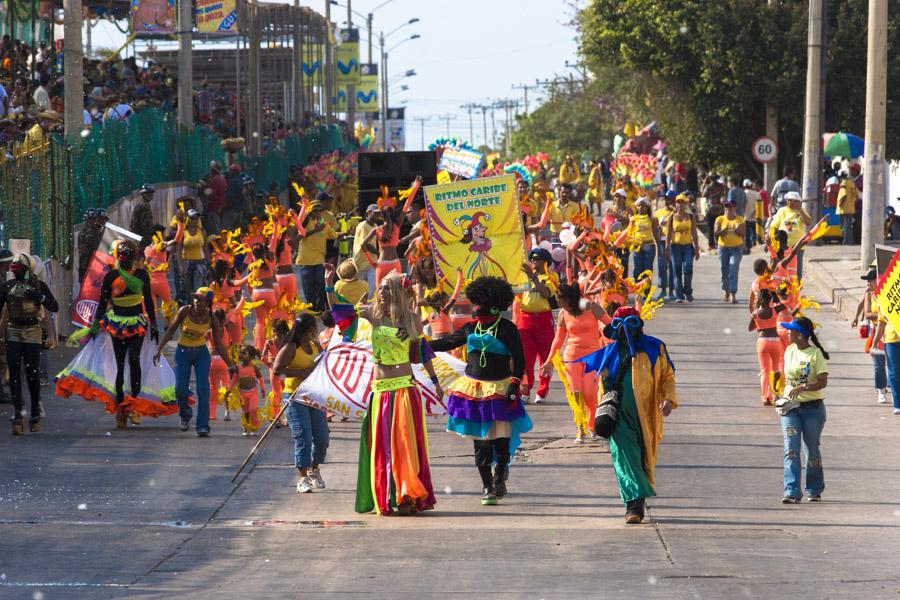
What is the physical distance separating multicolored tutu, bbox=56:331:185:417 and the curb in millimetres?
11282

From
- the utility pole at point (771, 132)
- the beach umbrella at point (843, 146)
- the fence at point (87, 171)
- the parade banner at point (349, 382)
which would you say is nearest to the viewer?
the parade banner at point (349, 382)

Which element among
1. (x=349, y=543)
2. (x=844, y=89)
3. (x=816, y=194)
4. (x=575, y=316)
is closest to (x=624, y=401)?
(x=349, y=543)

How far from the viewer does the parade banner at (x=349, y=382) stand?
12148 millimetres

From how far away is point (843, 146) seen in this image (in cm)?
3544

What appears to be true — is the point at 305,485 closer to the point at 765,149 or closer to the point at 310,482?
the point at 310,482

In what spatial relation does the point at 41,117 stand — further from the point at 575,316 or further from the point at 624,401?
the point at 624,401

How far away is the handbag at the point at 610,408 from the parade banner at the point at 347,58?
2286 inches

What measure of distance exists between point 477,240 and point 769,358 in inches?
137

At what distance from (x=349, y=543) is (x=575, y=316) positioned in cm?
429

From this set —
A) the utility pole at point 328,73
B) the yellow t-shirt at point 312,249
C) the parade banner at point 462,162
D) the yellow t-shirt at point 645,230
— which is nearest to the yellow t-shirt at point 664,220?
the yellow t-shirt at point 645,230

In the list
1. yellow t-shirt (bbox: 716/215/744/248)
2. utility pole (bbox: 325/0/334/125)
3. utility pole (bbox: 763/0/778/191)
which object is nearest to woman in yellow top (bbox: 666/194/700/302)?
yellow t-shirt (bbox: 716/215/744/248)

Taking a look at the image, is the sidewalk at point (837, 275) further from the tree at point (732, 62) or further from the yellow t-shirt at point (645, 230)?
the tree at point (732, 62)

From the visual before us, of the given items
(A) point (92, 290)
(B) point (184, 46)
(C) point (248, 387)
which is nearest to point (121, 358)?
(C) point (248, 387)

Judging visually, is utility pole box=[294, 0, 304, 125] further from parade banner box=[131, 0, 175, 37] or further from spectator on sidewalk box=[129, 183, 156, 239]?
spectator on sidewalk box=[129, 183, 156, 239]
